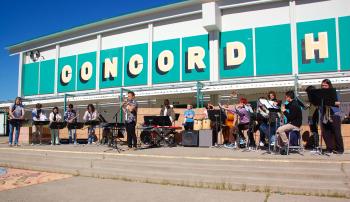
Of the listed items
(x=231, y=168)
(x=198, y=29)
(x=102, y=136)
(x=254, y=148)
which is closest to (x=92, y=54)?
(x=198, y=29)

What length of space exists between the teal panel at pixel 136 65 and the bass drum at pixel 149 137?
966 centimetres

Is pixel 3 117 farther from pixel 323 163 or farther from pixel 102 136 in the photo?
pixel 323 163

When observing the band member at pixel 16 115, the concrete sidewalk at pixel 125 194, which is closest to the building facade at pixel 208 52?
the band member at pixel 16 115

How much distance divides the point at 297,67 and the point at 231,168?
39.6ft

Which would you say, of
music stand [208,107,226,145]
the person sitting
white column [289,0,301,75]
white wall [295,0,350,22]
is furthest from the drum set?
white wall [295,0,350,22]

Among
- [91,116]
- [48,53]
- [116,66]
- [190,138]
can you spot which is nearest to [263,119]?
[190,138]

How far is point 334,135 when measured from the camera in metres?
7.73

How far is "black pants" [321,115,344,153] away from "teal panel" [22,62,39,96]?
2461 cm

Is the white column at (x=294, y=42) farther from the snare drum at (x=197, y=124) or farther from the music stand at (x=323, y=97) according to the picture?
the music stand at (x=323, y=97)

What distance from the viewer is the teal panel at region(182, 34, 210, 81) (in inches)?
752

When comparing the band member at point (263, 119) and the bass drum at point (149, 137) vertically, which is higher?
the band member at point (263, 119)

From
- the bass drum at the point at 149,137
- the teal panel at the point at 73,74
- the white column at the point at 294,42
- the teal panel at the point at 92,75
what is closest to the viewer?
the bass drum at the point at 149,137

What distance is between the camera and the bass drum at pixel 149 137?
37.0ft

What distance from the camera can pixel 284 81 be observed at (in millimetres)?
15625
